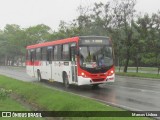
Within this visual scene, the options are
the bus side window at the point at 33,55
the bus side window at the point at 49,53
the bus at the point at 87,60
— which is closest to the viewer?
the bus at the point at 87,60

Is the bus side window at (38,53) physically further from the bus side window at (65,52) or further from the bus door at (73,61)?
the bus door at (73,61)

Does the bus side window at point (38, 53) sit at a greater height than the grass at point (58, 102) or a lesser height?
greater

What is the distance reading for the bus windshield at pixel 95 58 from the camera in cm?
2078

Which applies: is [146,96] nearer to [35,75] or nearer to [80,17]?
[35,75]

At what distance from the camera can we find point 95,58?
2086 centimetres

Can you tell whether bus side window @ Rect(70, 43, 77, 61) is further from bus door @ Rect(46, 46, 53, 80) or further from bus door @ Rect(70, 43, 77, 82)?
bus door @ Rect(46, 46, 53, 80)

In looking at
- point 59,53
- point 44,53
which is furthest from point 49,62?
point 59,53

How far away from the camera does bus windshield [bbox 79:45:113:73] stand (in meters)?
20.8

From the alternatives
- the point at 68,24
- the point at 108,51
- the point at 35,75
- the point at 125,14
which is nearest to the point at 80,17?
the point at 68,24

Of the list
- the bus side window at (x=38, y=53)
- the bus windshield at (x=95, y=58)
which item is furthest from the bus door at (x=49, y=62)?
the bus windshield at (x=95, y=58)

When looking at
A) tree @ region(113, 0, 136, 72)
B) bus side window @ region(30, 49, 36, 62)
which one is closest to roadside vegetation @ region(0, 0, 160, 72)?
tree @ region(113, 0, 136, 72)

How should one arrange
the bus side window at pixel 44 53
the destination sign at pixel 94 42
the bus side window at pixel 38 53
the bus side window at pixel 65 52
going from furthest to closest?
1. the bus side window at pixel 38 53
2. the bus side window at pixel 44 53
3. the bus side window at pixel 65 52
4. the destination sign at pixel 94 42

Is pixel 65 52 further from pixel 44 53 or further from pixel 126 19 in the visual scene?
pixel 126 19

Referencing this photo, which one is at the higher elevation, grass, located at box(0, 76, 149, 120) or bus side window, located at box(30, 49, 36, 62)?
bus side window, located at box(30, 49, 36, 62)
